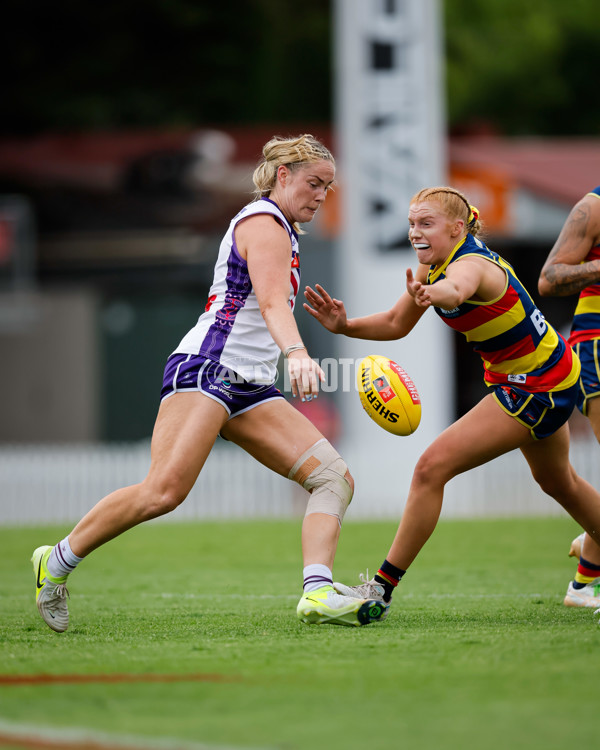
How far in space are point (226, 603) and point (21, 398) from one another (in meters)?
21.0

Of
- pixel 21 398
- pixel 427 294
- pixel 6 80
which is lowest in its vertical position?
pixel 21 398

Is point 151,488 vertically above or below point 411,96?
below

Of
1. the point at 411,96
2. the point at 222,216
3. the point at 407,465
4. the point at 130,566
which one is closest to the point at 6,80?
the point at 222,216

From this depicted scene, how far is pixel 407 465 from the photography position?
14641 millimetres

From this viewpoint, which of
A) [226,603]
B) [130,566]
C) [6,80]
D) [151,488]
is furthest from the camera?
[6,80]

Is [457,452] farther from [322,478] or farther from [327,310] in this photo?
[327,310]

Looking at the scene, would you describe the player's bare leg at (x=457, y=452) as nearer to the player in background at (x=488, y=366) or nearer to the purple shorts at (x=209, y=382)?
the player in background at (x=488, y=366)

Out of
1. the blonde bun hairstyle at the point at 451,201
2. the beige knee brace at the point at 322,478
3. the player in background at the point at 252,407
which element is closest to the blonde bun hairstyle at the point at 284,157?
the player in background at the point at 252,407

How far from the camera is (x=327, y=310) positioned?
5809 mm

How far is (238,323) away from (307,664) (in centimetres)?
176

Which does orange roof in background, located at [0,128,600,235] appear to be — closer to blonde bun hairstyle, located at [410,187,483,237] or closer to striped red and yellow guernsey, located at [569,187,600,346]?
striped red and yellow guernsey, located at [569,187,600,346]

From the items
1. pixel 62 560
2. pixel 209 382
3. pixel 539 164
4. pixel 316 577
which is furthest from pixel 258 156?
pixel 316 577

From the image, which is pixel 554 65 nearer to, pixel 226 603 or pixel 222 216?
pixel 222 216

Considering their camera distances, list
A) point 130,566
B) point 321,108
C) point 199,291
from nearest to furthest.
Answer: point 130,566 < point 199,291 < point 321,108
